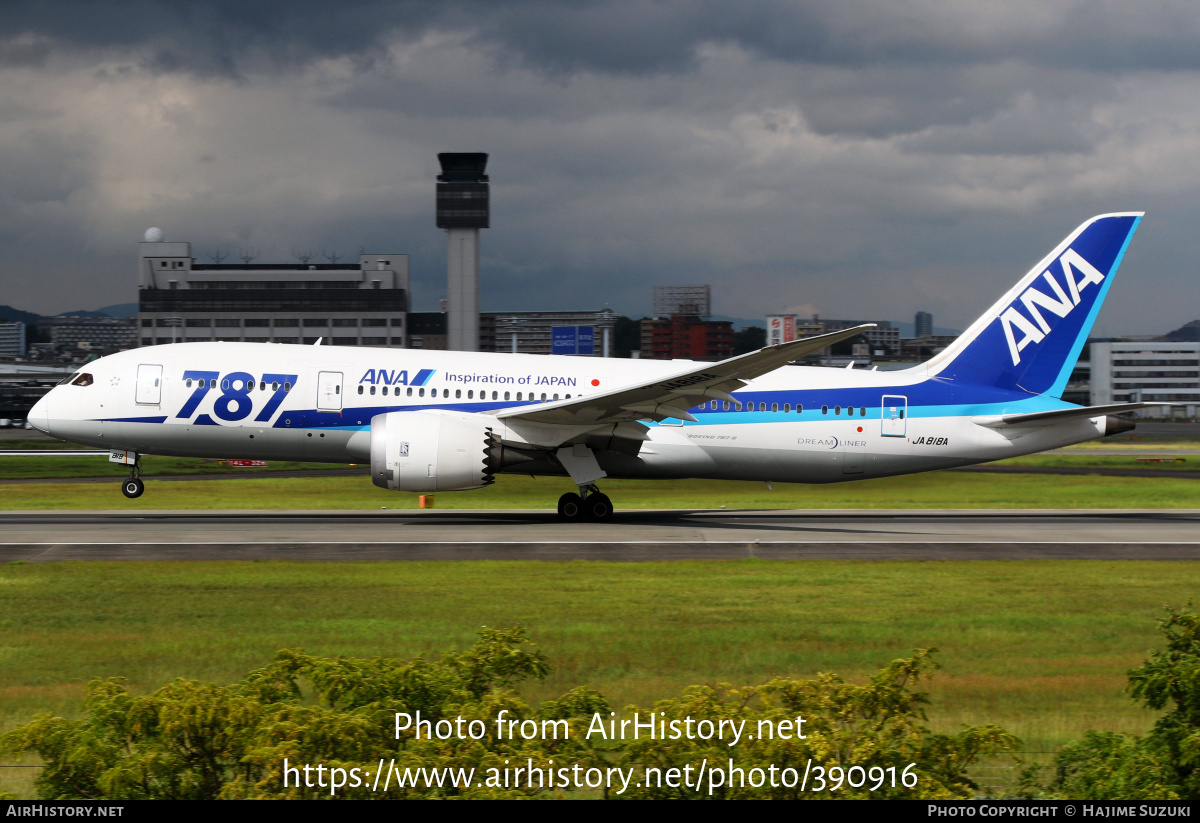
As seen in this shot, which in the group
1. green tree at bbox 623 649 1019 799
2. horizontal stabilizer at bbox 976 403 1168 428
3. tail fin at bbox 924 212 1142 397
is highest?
tail fin at bbox 924 212 1142 397

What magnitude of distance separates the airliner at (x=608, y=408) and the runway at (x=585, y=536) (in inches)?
58.0

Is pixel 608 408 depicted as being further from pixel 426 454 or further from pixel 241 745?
pixel 241 745

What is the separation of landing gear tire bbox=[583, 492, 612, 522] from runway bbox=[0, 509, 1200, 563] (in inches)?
24.5

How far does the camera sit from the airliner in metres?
22.8

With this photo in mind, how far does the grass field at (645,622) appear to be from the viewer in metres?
9.84

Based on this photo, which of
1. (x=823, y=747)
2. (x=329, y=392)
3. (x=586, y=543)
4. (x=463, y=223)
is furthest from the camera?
(x=463, y=223)

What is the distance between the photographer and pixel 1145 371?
177 m

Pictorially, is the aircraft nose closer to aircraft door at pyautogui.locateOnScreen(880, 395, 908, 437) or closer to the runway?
the runway

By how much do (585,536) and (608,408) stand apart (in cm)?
320

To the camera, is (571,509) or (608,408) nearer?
(608,408)

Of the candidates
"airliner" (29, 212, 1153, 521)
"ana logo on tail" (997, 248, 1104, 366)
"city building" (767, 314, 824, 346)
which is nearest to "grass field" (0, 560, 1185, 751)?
"airliner" (29, 212, 1153, 521)

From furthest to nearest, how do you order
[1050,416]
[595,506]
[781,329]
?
[781,329] → [1050,416] → [595,506]

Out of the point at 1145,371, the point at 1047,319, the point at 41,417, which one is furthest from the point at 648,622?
the point at 1145,371
